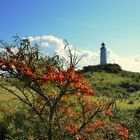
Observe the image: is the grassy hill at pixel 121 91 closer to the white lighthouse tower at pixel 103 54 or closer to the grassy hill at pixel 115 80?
the grassy hill at pixel 115 80

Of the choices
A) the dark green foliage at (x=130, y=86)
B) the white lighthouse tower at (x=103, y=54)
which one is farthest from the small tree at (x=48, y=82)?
the white lighthouse tower at (x=103, y=54)

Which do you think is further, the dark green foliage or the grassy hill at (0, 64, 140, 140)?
the dark green foliage

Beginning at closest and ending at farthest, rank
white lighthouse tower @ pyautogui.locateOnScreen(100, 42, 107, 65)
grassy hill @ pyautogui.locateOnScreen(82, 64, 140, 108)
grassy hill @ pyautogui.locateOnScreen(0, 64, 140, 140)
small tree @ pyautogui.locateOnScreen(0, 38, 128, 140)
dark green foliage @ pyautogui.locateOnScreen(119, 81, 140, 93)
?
small tree @ pyautogui.locateOnScreen(0, 38, 128, 140)
grassy hill @ pyautogui.locateOnScreen(0, 64, 140, 140)
grassy hill @ pyautogui.locateOnScreen(82, 64, 140, 108)
dark green foliage @ pyautogui.locateOnScreen(119, 81, 140, 93)
white lighthouse tower @ pyautogui.locateOnScreen(100, 42, 107, 65)

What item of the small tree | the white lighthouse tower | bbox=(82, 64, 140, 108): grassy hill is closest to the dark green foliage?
bbox=(82, 64, 140, 108): grassy hill

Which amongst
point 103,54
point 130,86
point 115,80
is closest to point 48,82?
point 130,86

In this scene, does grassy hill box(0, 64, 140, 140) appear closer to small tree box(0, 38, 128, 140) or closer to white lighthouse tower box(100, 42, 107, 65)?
small tree box(0, 38, 128, 140)

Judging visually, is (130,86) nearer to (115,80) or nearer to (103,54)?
(115,80)

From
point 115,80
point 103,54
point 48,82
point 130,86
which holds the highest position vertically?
point 103,54

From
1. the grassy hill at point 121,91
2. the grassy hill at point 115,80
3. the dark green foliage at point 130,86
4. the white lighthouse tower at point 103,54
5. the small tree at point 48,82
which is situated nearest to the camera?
the small tree at point 48,82

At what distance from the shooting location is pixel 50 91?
828 inches

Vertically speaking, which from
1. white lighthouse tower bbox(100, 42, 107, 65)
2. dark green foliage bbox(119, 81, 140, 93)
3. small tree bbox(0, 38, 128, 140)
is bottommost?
small tree bbox(0, 38, 128, 140)

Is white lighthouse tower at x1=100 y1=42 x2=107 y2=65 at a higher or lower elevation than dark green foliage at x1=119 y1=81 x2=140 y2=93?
higher

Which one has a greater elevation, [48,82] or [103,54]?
[103,54]

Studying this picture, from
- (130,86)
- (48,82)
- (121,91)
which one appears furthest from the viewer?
(130,86)
